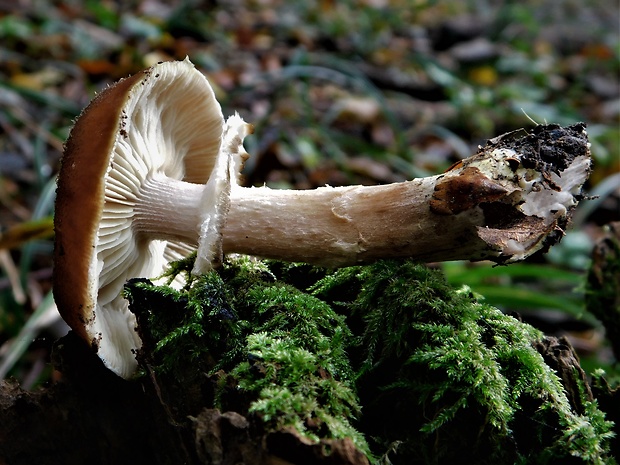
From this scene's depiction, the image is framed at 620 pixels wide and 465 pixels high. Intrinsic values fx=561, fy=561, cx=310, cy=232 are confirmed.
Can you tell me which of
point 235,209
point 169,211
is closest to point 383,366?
point 235,209

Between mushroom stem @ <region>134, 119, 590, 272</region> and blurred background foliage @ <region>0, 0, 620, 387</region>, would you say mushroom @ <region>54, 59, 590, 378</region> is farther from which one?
blurred background foliage @ <region>0, 0, 620, 387</region>

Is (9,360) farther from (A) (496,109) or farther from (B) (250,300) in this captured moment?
(A) (496,109)

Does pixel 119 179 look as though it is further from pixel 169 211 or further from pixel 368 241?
pixel 368 241

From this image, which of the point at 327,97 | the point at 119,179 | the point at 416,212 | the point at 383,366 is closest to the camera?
the point at 383,366

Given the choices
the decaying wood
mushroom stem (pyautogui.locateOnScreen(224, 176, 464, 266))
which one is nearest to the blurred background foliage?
the decaying wood

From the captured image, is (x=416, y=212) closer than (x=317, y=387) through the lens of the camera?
No

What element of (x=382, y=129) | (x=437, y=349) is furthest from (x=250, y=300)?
(x=382, y=129)
